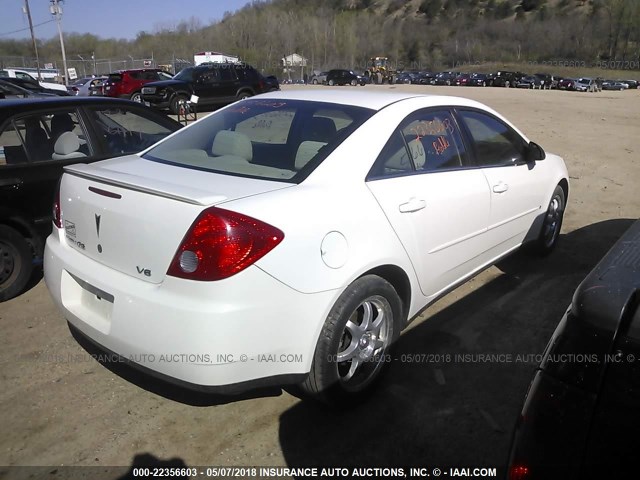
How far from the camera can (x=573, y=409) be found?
4.36ft

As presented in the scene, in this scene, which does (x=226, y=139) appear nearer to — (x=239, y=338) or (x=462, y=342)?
(x=239, y=338)

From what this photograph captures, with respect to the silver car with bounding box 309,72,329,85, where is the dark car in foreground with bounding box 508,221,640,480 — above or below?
above

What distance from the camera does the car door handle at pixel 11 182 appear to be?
4.00 metres

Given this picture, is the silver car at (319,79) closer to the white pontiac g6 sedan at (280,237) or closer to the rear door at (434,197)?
the rear door at (434,197)

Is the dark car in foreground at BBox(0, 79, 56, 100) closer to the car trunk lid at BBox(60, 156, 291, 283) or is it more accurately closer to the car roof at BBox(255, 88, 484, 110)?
the car roof at BBox(255, 88, 484, 110)

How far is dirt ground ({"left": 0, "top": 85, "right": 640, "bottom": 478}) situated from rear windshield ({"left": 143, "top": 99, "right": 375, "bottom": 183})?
1.30m

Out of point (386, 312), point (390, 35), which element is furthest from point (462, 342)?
point (390, 35)

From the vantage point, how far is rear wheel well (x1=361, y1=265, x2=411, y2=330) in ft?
9.11

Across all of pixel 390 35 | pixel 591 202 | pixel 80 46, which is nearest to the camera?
pixel 591 202

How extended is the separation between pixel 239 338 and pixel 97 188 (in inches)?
44.3

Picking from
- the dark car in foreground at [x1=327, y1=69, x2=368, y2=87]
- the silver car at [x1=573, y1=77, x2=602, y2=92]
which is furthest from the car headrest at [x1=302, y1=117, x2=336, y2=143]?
the silver car at [x1=573, y1=77, x2=602, y2=92]

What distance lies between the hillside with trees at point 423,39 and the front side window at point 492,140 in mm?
70756

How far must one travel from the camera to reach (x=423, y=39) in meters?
125

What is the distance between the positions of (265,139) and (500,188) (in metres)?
1.73
